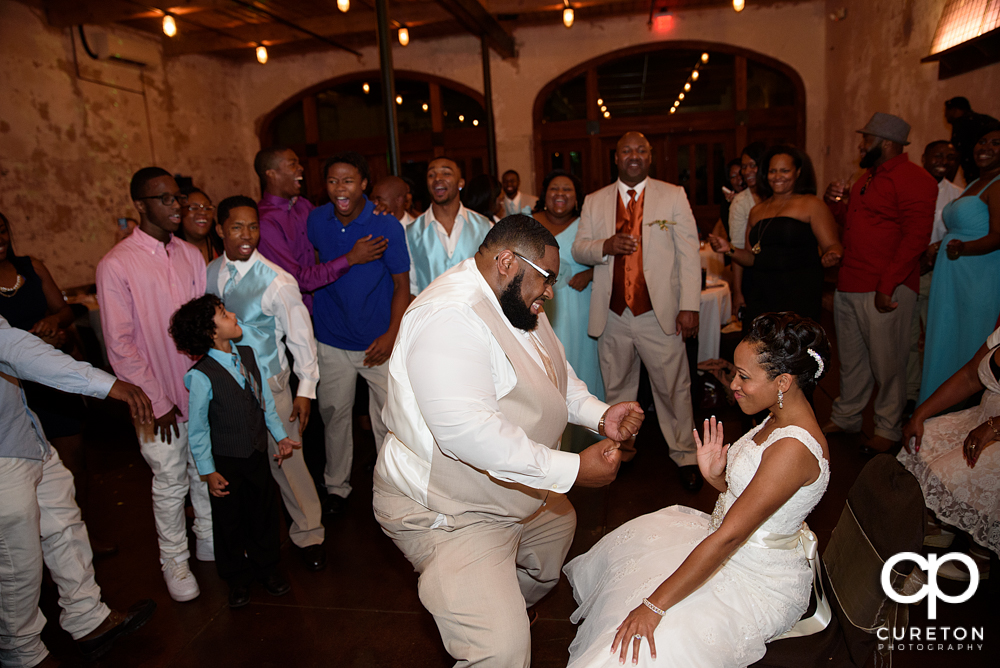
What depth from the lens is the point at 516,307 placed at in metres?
1.85

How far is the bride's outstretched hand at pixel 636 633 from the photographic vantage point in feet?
4.93

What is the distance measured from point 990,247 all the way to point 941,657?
92.3 inches

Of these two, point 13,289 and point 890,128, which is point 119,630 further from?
point 890,128

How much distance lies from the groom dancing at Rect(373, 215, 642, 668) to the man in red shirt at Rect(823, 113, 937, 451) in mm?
2548

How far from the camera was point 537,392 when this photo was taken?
1863 millimetres

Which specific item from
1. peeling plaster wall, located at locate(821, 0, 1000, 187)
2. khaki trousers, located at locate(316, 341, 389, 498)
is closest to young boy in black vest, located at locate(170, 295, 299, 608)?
khaki trousers, located at locate(316, 341, 389, 498)

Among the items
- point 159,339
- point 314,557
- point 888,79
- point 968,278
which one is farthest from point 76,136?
point 888,79

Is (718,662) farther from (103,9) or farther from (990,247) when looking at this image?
(103,9)

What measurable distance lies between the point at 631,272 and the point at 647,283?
11 cm

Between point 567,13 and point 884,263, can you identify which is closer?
point 884,263

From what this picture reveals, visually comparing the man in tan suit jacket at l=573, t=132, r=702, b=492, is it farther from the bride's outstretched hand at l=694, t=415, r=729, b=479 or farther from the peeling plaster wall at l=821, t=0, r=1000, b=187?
the peeling plaster wall at l=821, t=0, r=1000, b=187

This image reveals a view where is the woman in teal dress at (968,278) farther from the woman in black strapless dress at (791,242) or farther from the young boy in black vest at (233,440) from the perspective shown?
the young boy in black vest at (233,440)

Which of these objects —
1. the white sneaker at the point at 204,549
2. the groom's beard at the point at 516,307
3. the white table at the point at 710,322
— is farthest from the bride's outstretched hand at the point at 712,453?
the white table at the point at 710,322

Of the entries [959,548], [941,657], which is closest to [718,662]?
[941,657]
